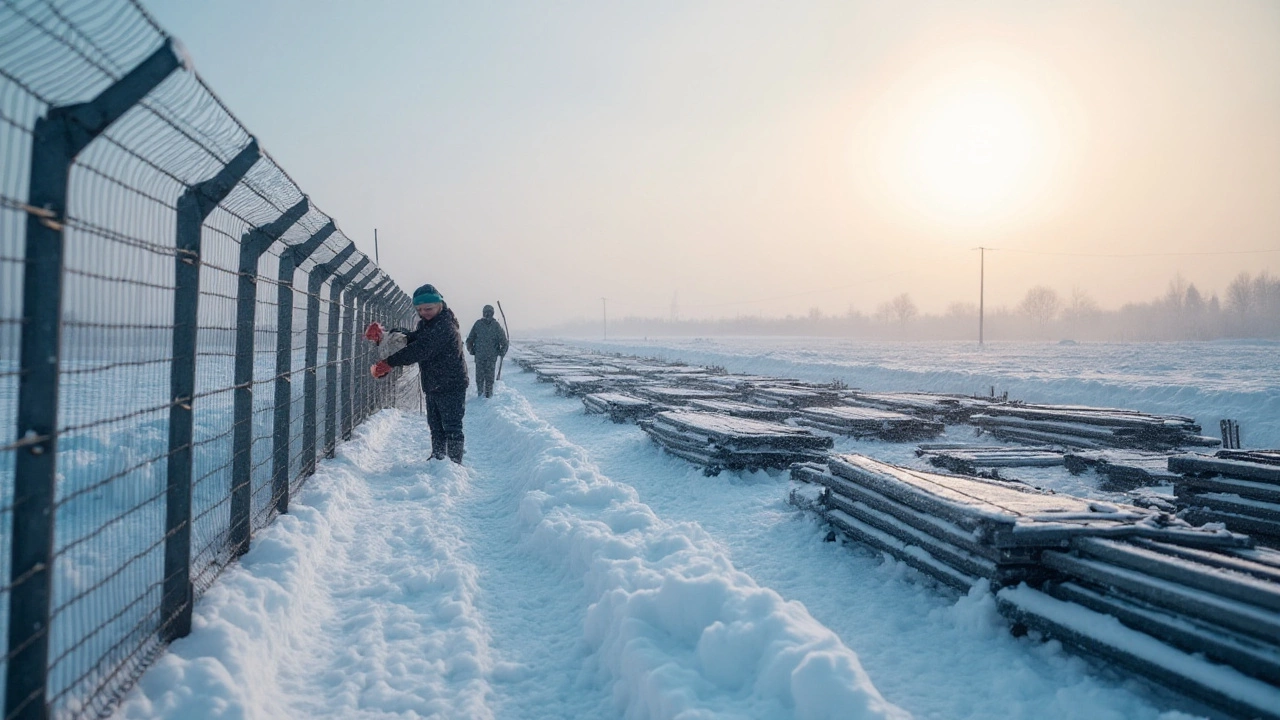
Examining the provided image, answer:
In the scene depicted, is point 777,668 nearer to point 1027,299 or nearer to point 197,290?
point 197,290

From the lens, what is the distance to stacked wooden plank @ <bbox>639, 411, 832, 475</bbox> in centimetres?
747

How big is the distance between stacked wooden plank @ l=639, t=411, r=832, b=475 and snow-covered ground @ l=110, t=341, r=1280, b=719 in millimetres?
1159

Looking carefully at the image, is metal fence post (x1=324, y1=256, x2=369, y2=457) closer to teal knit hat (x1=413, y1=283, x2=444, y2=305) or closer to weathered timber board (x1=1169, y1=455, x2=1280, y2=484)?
teal knit hat (x1=413, y1=283, x2=444, y2=305)

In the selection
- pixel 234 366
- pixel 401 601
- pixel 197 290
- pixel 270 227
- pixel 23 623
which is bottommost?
pixel 401 601

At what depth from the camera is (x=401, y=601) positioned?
13.2 feet

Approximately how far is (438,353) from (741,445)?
11.5 ft

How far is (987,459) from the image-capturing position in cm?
766

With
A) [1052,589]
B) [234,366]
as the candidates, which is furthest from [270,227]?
[1052,589]

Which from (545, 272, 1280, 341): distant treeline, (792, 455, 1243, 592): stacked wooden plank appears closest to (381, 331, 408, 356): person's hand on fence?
(792, 455, 1243, 592): stacked wooden plank

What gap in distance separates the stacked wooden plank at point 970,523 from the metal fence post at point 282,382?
4.30 m

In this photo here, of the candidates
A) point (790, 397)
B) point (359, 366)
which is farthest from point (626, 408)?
point (359, 366)

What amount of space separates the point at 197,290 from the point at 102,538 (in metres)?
2.81

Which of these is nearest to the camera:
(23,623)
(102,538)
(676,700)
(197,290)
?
(23,623)

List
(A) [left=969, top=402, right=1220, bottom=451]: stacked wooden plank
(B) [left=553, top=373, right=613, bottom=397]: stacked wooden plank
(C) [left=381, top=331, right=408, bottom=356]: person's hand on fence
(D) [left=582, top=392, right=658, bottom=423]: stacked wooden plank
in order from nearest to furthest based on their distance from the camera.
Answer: (A) [left=969, top=402, right=1220, bottom=451]: stacked wooden plank → (C) [left=381, top=331, right=408, bottom=356]: person's hand on fence → (D) [left=582, top=392, right=658, bottom=423]: stacked wooden plank → (B) [left=553, top=373, right=613, bottom=397]: stacked wooden plank
